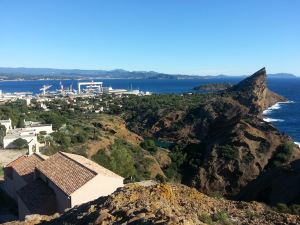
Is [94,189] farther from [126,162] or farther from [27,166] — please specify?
[126,162]

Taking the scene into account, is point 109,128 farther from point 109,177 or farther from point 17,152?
point 109,177

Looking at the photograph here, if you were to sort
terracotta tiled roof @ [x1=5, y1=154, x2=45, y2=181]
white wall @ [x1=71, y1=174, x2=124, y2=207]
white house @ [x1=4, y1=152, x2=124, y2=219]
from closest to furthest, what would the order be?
white wall @ [x1=71, y1=174, x2=124, y2=207] → white house @ [x1=4, y1=152, x2=124, y2=219] → terracotta tiled roof @ [x1=5, y1=154, x2=45, y2=181]

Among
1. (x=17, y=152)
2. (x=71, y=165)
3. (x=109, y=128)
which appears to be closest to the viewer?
(x=71, y=165)

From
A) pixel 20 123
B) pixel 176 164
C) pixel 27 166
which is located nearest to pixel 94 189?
pixel 27 166

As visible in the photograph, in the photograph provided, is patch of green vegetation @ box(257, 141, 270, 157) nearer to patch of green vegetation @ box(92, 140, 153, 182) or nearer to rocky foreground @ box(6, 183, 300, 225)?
patch of green vegetation @ box(92, 140, 153, 182)

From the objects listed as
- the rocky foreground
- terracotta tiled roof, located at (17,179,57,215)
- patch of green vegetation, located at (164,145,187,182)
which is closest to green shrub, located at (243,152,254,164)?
patch of green vegetation, located at (164,145,187,182)

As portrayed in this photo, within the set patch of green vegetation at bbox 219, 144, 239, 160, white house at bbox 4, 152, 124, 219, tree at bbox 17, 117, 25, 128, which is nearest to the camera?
white house at bbox 4, 152, 124, 219

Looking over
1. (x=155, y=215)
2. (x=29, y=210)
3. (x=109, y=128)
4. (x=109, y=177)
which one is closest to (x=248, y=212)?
(x=155, y=215)
